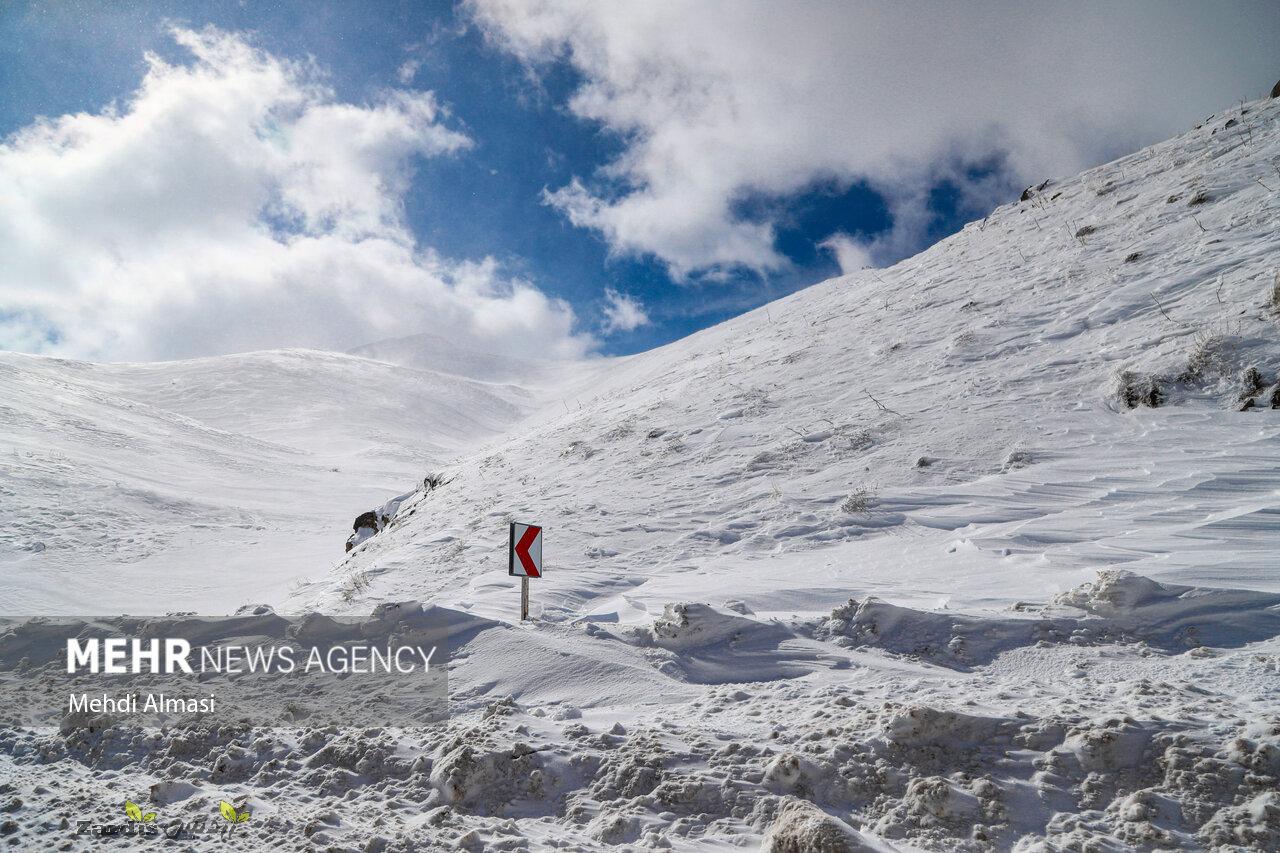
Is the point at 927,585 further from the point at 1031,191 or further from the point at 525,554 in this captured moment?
the point at 1031,191

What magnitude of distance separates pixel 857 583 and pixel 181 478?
22.4 meters

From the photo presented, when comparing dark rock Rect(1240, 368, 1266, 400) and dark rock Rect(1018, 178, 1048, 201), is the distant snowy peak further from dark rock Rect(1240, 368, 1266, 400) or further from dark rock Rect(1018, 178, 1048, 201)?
dark rock Rect(1240, 368, 1266, 400)

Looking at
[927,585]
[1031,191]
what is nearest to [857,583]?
[927,585]

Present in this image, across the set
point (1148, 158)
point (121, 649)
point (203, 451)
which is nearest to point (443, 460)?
point (203, 451)

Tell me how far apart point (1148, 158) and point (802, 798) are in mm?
22619

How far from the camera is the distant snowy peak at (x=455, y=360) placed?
3182 inches

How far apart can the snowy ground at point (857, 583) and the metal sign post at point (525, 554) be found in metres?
0.36

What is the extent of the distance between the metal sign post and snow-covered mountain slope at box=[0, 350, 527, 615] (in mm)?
8124

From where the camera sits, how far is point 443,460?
34531mm

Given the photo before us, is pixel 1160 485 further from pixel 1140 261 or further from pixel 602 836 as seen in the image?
pixel 1140 261

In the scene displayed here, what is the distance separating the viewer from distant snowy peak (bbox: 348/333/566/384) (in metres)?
80.8

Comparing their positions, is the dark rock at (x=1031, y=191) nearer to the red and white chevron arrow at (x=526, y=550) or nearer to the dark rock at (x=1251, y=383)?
the dark rock at (x=1251, y=383)

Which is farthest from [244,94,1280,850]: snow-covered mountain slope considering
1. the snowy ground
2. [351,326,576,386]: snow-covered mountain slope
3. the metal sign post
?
[351,326,576,386]: snow-covered mountain slope

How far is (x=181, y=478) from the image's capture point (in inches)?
821
